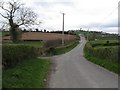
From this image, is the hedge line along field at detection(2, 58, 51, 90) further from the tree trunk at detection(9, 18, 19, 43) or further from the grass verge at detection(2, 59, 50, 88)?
the tree trunk at detection(9, 18, 19, 43)

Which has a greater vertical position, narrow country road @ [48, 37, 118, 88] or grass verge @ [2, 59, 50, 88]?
grass verge @ [2, 59, 50, 88]

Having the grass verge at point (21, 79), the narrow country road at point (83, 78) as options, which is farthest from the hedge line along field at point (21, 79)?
the narrow country road at point (83, 78)

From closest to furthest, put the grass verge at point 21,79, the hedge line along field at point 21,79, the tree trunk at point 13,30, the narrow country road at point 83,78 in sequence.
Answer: the hedge line along field at point 21,79
the grass verge at point 21,79
the narrow country road at point 83,78
the tree trunk at point 13,30

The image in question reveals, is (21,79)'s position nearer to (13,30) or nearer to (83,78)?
(83,78)

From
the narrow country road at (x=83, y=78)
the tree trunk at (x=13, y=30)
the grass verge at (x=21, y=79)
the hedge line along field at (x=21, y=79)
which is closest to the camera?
the hedge line along field at (x=21, y=79)

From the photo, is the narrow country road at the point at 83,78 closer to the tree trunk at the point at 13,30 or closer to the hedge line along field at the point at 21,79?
the hedge line along field at the point at 21,79

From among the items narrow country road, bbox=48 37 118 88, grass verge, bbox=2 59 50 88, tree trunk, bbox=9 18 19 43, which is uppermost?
tree trunk, bbox=9 18 19 43

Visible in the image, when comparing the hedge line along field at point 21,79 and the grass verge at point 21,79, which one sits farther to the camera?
the grass verge at point 21,79

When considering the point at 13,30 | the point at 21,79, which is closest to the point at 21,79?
the point at 21,79

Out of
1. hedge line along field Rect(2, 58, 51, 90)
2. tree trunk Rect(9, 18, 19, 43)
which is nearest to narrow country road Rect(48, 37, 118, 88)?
hedge line along field Rect(2, 58, 51, 90)

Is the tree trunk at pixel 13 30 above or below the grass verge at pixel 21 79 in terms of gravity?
above

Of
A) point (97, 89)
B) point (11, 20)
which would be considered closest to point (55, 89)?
point (97, 89)

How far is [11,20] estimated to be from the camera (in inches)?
2443

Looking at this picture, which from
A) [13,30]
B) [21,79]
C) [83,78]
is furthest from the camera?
[13,30]
